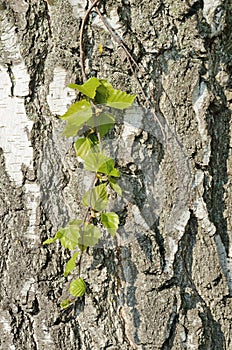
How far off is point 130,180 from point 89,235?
0.19 m

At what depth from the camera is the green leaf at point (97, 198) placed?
1.39 m

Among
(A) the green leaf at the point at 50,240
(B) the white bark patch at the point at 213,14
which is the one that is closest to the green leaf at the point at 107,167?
(A) the green leaf at the point at 50,240

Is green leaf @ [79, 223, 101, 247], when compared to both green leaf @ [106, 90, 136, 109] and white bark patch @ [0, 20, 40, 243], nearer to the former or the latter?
white bark patch @ [0, 20, 40, 243]

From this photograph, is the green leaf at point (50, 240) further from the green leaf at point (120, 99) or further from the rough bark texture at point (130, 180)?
the green leaf at point (120, 99)

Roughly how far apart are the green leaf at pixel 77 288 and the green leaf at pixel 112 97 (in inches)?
19.6

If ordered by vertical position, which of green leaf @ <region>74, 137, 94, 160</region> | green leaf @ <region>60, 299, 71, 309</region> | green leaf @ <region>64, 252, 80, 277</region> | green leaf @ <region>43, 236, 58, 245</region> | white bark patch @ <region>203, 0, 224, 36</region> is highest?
white bark patch @ <region>203, 0, 224, 36</region>

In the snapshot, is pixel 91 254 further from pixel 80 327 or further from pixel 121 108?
pixel 121 108

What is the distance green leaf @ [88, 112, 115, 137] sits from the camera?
135 centimetres

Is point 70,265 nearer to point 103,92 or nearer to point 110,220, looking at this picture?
point 110,220

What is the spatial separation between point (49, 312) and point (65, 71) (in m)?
0.68

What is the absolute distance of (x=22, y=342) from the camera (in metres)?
1.52

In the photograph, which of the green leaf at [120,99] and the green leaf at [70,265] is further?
the green leaf at [70,265]

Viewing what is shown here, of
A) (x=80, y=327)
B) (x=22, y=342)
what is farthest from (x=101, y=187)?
(x=22, y=342)

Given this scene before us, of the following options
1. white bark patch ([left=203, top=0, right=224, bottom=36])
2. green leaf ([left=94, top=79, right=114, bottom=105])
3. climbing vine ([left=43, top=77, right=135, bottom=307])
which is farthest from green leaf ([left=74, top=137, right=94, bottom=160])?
white bark patch ([left=203, top=0, right=224, bottom=36])
